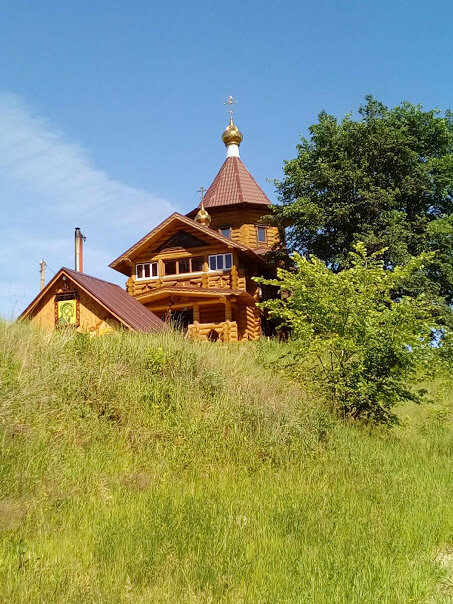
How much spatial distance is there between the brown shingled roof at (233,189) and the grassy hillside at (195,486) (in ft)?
66.9

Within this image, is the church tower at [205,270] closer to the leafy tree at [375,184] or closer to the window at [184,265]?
the window at [184,265]

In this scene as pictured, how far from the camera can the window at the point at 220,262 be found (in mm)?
25406

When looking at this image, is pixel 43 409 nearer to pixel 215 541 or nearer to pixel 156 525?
pixel 156 525

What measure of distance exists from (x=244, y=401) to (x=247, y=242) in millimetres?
20941

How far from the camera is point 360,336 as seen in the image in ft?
30.5

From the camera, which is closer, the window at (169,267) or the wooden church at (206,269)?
the wooden church at (206,269)

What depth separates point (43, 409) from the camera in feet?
22.2

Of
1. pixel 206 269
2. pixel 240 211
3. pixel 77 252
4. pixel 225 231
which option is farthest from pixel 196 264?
pixel 77 252

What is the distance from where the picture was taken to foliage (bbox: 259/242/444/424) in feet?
29.3

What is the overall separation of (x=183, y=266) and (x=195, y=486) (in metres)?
21.8

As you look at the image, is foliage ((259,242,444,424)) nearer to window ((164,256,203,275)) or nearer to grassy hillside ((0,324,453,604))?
grassy hillside ((0,324,453,604))

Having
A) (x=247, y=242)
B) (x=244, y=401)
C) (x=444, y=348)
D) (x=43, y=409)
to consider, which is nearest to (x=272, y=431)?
(x=244, y=401)

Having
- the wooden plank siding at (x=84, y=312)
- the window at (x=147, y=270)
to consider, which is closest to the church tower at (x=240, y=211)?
the window at (x=147, y=270)

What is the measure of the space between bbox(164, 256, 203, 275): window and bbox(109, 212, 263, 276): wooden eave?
1192 millimetres
